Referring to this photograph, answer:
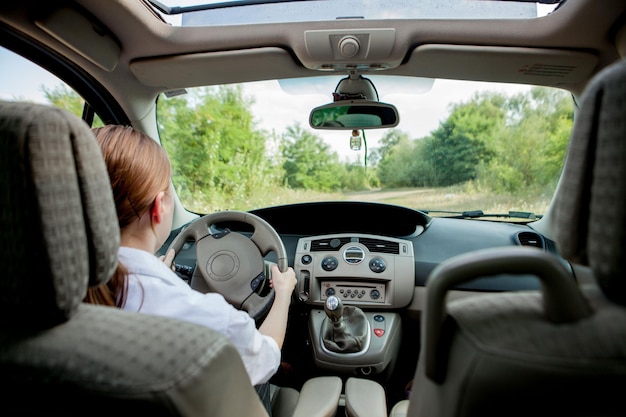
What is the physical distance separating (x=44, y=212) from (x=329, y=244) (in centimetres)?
219

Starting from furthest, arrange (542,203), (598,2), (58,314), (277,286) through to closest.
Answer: (542,203) → (277,286) → (598,2) → (58,314)

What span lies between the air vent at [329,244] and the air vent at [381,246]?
0.13m

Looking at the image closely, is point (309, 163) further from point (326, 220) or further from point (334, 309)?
point (334, 309)

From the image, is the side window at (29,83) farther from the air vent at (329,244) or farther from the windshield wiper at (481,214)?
the windshield wiper at (481,214)

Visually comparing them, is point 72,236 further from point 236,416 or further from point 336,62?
point 336,62

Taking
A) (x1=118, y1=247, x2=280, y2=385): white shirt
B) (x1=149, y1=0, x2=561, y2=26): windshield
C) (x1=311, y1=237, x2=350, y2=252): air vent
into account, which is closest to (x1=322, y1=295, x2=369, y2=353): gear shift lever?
(x1=311, y1=237, x2=350, y2=252): air vent

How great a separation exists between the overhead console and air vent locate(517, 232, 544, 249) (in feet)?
2.31

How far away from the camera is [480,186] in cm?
310

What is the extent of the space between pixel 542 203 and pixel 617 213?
2584 mm

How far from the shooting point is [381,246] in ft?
9.02

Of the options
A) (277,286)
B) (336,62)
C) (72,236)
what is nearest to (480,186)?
(336,62)

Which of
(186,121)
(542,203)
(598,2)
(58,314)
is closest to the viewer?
(58,314)

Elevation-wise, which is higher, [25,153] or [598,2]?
[598,2]

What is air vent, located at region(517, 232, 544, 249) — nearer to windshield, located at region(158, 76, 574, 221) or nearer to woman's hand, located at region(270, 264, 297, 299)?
windshield, located at region(158, 76, 574, 221)
